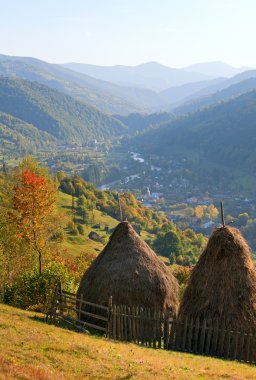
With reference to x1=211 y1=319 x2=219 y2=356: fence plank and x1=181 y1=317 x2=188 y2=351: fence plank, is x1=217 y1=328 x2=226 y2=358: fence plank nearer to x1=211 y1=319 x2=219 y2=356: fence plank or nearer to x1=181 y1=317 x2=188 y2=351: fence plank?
x1=211 y1=319 x2=219 y2=356: fence plank

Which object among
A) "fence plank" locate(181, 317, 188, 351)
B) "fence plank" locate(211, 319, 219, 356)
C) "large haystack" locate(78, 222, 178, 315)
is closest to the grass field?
"fence plank" locate(181, 317, 188, 351)

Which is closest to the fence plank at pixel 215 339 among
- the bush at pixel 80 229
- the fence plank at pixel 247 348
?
the fence plank at pixel 247 348

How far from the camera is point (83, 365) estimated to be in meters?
15.2

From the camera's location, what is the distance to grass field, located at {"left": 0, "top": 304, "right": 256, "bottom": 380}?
14164 millimetres

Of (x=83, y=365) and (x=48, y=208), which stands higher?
(x=48, y=208)

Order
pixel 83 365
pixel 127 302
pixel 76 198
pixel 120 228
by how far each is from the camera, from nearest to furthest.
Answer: pixel 83 365
pixel 127 302
pixel 120 228
pixel 76 198

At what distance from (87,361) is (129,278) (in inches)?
420

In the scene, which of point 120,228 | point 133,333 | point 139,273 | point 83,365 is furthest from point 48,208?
point 83,365

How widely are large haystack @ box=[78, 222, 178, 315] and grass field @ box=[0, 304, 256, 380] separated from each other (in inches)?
213

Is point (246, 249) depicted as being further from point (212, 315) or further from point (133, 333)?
point (133, 333)

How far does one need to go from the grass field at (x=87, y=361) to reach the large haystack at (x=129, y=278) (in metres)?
5.42

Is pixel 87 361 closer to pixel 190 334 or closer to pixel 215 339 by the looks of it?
Answer: pixel 190 334

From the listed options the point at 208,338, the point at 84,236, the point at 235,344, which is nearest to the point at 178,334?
the point at 208,338

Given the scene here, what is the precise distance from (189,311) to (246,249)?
4194mm
